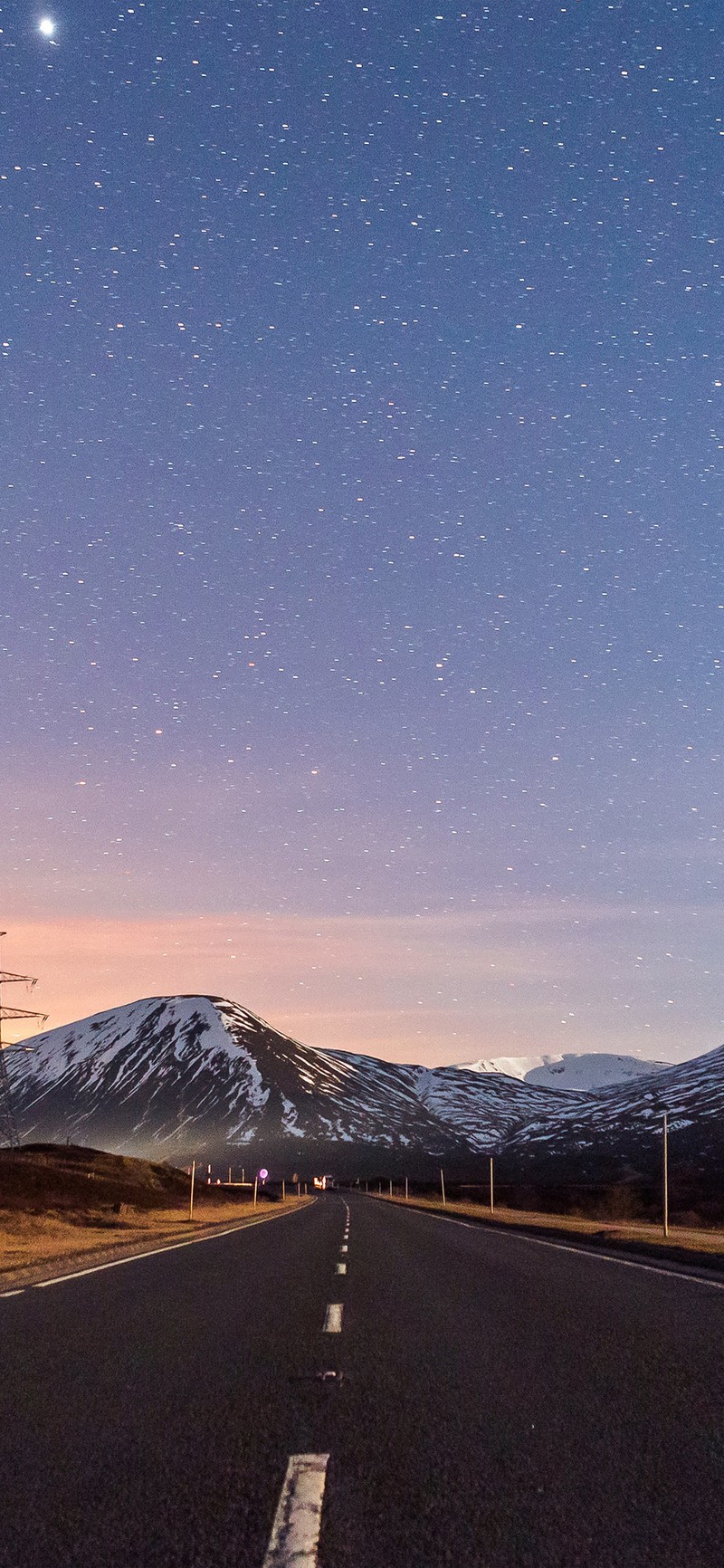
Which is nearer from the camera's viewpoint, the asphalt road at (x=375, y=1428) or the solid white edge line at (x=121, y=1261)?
the asphalt road at (x=375, y=1428)

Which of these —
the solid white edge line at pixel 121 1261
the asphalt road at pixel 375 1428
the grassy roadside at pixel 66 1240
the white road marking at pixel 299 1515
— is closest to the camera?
the white road marking at pixel 299 1515

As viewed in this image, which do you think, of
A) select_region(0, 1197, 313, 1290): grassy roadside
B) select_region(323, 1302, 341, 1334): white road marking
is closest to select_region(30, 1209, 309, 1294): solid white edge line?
select_region(0, 1197, 313, 1290): grassy roadside

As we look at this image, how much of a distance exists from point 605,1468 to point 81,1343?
5202mm

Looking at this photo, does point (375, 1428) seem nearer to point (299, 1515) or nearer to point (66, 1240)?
point (299, 1515)

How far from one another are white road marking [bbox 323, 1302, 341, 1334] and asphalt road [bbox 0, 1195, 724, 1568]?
6 centimetres

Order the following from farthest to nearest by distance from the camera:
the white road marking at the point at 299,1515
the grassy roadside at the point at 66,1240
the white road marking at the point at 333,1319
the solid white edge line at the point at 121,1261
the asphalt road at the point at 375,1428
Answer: the grassy roadside at the point at 66,1240, the solid white edge line at the point at 121,1261, the white road marking at the point at 333,1319, the asphalt road at the point at 375,1428, the white road marking at the point at 299,1515

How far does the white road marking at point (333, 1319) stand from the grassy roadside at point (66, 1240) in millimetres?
4749

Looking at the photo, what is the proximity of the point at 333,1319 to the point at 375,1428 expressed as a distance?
4920 millimetres

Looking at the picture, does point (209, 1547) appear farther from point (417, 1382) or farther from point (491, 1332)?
point (491, 1332)

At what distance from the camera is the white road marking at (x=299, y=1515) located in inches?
161

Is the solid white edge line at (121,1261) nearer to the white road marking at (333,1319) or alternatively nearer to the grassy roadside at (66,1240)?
the grassy roadside at (66,1240)

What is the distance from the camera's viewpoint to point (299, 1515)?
181 inches

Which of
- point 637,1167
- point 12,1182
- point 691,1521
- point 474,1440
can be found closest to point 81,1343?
point 474,1440

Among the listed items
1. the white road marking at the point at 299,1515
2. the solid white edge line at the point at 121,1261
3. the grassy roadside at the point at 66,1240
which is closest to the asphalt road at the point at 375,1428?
the white road marking at the point at 299,1515
